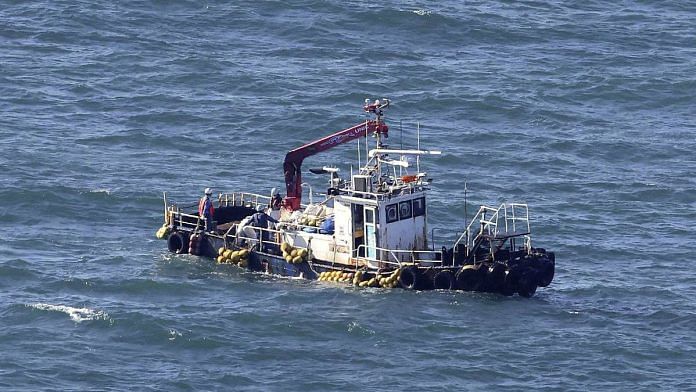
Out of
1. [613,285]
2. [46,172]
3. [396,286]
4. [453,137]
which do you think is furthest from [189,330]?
[453,137]

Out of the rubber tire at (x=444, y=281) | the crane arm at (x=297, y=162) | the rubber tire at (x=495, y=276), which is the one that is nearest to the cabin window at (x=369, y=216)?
the rubber tire at (x=444, y=281)

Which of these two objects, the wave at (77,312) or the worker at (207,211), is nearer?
the wave at (77,312)

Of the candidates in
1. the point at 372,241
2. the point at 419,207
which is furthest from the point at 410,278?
the point at 419,207

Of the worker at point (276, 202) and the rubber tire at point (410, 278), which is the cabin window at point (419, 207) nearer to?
the rubber tire at point (410, 278)

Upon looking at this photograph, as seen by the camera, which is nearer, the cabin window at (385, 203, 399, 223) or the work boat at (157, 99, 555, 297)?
the work boat at (157, 99, 555, 297)

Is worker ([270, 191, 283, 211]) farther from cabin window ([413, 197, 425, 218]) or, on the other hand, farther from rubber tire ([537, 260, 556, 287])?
rubber tire ([537, 260, 556, 287])

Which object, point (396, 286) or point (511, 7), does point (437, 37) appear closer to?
point (511, 7)

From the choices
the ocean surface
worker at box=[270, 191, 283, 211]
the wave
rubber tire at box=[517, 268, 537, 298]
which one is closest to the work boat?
rubber tire at box=[517, 268, 537, 298]
